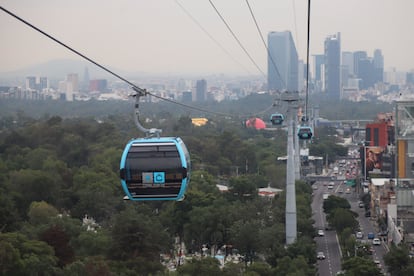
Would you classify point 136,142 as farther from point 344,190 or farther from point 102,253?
point 344,190

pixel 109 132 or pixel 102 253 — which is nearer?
pixel 102 253

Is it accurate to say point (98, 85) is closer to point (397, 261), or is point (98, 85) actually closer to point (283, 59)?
point (283, 59)

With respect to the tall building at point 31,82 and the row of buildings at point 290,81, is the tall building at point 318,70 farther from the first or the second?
the tall building at point 31,82

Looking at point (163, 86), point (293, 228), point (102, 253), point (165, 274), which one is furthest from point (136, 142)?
point (163, 86)

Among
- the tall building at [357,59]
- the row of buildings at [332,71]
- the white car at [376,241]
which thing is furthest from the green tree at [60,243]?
the tall building at [357,59]

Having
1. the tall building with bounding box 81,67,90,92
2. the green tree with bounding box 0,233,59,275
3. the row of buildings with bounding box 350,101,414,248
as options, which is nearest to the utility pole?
the row of buildings with bounding box 350,101,414,248

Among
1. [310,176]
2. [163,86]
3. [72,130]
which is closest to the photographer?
[72,130]

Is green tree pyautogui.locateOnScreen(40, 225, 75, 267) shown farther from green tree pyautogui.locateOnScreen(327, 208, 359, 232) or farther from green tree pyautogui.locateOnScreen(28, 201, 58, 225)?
green tree pyautogui.locateOnScreen(327, 208, 359, 232)
